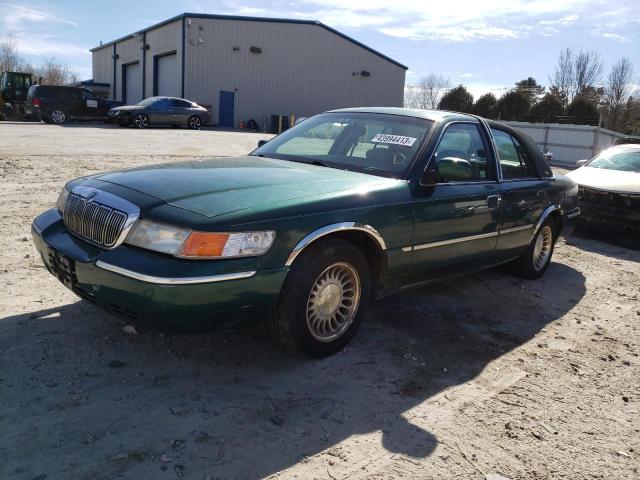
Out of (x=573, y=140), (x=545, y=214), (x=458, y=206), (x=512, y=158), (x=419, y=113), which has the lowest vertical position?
(x=545, y=214)

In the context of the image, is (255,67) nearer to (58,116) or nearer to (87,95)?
(87,95)

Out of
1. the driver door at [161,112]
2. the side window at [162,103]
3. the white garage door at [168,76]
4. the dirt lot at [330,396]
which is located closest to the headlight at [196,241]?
the dirt lot at [330,396]

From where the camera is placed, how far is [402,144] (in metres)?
4.13

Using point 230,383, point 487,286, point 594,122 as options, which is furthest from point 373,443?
point 594,122

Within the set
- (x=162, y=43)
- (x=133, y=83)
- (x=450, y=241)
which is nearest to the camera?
(x=450, y=241)

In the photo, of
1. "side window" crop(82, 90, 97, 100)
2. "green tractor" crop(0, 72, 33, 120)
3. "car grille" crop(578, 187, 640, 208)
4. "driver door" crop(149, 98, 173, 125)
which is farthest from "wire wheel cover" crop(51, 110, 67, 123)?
"car grille" crop(578, 187, 640, 208)

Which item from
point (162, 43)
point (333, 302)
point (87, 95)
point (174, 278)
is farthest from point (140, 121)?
point (174, 278)

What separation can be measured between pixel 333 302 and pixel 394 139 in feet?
4.66

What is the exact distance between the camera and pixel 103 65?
43.5 metres

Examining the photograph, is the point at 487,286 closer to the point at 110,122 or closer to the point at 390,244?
the point at 390,244

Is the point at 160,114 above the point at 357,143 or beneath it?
above

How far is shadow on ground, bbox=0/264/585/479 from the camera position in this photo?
2516 mm

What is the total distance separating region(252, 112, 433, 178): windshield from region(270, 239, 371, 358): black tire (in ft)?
2.67

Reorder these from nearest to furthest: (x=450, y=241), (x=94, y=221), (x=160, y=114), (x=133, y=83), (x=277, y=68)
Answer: (x=94, y=221), (x=450, y=241), (x=160, y=114), (x=277, y=68), (x=133, y=83)
